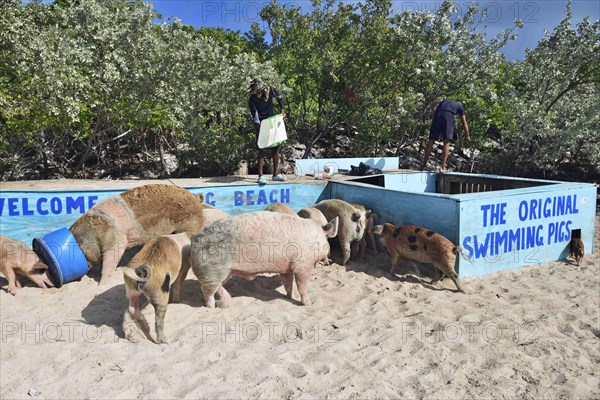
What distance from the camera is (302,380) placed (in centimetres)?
323

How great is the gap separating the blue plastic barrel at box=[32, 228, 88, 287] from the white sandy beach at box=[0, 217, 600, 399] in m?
0.16

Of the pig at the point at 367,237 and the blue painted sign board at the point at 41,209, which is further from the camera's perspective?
the pig at the point at 367,237

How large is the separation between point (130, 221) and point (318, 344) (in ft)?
9.17

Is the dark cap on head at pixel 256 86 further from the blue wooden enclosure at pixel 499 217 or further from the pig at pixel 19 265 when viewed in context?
the pig at pixel 19 265

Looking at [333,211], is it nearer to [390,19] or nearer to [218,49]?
[218,49]

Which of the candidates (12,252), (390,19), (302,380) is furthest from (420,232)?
(390,19)

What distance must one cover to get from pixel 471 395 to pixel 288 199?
15.9 feet

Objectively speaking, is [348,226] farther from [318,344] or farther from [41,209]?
[41,209]

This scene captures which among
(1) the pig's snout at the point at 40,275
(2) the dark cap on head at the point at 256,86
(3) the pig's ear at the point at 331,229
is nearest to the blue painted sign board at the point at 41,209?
(1) the pig's snout at the point at 40,275

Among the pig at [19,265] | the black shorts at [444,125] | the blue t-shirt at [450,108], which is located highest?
the blue t-shirt at [450,108]

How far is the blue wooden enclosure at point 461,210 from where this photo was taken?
18.9 feet

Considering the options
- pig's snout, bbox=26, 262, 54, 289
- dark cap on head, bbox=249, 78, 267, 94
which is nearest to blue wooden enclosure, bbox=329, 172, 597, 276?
dark cap on head, bbox=249, 78, 267, 94

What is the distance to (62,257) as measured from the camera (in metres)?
4.95

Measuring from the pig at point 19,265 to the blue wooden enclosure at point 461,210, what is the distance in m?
0.99
